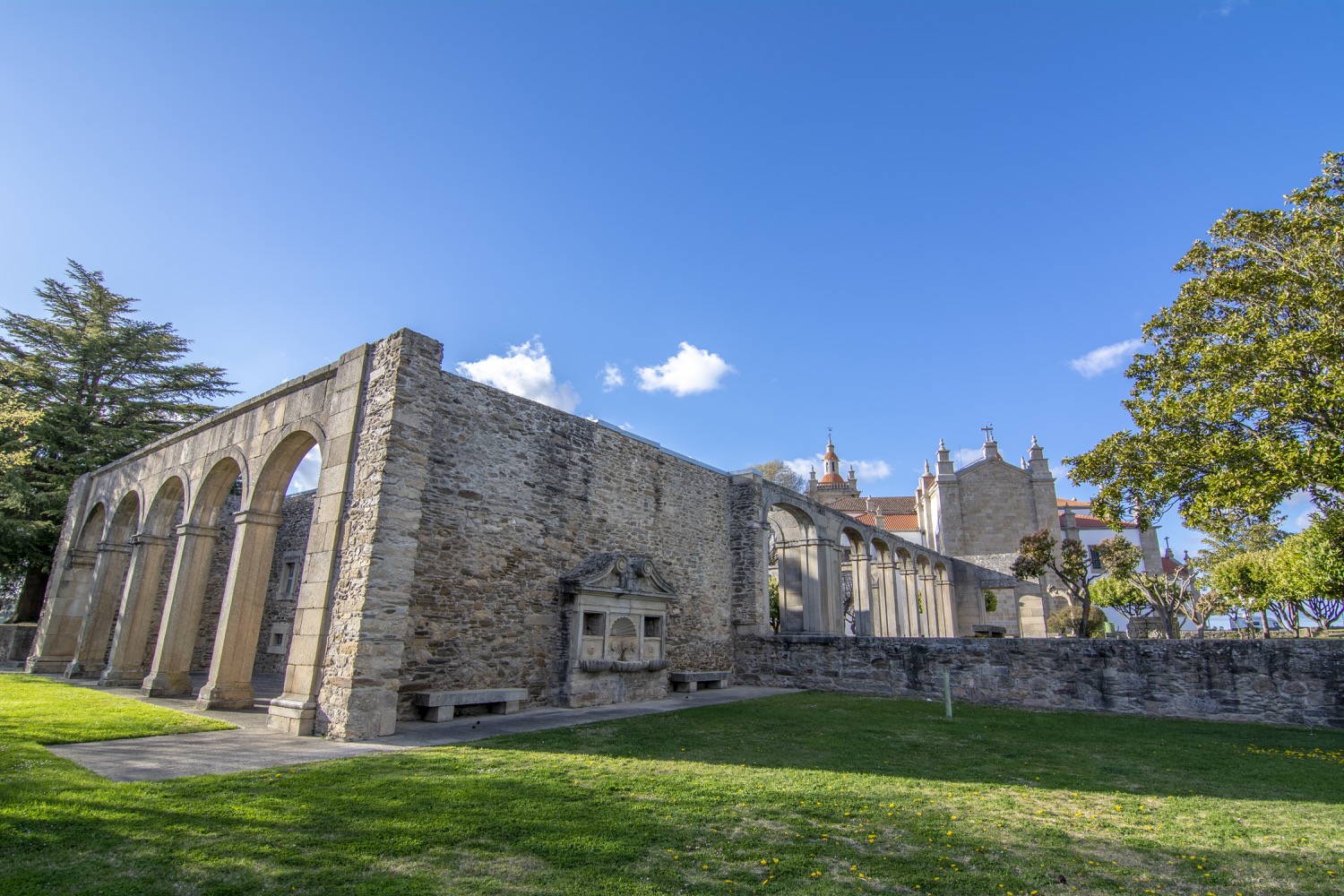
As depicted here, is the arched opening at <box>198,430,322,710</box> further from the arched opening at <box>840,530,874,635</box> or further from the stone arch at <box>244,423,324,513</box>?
the arched opening at <box>840,530,874,635</box>

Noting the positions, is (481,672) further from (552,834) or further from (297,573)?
(297,573)

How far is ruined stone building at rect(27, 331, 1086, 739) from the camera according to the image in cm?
805

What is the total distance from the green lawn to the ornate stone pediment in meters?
3.49

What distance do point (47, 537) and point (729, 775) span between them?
2101 cm

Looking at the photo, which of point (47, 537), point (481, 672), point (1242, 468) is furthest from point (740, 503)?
point (47, 537)

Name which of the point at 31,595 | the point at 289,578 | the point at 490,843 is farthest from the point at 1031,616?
the point at 31,595

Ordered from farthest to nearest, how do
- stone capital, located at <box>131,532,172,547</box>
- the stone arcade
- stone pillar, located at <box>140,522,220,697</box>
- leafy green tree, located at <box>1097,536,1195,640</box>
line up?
1. leafy green tree, located at <box>1097,536,1195,640</box>
2. stone capital, located at <box>131,532,172,547</box>
3. stone pillar, located at <box>140,522,220,697</box>
4. the stone arcade

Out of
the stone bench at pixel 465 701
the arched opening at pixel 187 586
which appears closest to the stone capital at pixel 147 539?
the arched opening at pixel 187 586

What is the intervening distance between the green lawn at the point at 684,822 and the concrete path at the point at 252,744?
1.14ft

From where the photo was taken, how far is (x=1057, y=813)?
16.2 ft

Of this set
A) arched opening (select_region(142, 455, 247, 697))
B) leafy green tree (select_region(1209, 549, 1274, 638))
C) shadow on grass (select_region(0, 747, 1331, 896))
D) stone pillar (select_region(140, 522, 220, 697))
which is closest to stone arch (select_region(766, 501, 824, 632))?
arched opening (select_region(142, 455, 247, 697))

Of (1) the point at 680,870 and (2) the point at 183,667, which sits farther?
(2) the point at 183,667

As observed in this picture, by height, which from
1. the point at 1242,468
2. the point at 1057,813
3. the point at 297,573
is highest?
the point at 1242,468

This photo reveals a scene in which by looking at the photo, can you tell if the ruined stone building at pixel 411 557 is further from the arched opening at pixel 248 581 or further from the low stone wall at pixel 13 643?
the low stone wall at pixel 13 643
